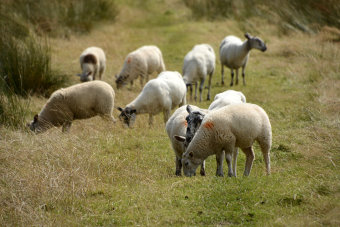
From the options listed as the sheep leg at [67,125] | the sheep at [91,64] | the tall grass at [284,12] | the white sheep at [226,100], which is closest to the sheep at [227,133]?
the white sheep at [226,100]

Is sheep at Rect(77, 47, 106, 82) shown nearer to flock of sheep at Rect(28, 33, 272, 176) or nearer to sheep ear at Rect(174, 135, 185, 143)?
flock of sheep at Rect(28, 33, 272, 176)

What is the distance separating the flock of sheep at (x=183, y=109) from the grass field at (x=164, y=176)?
345mm

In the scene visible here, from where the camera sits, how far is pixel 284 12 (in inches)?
629

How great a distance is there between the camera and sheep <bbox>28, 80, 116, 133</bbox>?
1009 centimetres

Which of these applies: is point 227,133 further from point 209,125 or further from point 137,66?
point 137,66

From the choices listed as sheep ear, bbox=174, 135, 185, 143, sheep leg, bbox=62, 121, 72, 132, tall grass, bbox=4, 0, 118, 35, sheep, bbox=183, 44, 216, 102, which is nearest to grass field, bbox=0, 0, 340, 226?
sheep leg, bbox=62, 121, 72, 132

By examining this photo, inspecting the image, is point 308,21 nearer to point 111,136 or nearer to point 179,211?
point 111,136

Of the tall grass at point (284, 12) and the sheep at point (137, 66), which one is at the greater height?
the tall grass at point (284, 12)

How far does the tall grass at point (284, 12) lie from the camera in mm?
13844

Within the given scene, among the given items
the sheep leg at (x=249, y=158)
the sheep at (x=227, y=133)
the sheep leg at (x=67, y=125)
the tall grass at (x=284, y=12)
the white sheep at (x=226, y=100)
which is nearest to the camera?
the sheep at (x=227, y=133)

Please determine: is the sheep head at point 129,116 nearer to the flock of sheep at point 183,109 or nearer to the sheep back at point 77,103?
the flock of sheep at point 183,109

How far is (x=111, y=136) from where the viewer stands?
9.21 metres

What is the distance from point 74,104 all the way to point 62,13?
11.8 meters

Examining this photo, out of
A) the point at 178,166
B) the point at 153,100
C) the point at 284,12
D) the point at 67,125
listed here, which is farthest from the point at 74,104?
the point at 284,12
